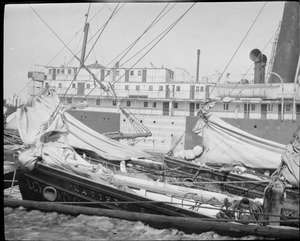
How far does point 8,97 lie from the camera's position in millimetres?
4441

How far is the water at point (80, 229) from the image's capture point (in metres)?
3.37

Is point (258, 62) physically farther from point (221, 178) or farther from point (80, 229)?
point (80, 229)

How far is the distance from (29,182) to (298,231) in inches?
124

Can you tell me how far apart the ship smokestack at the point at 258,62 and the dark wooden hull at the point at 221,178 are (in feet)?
4.69

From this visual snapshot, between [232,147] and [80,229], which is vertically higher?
[232,147]

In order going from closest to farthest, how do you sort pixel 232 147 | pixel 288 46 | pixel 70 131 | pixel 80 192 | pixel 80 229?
pixel 80 229 < pixel 80 192 < pixel 288 46 < pixel 232 147 < pixel 70 131

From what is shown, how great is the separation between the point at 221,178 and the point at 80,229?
2538 mm

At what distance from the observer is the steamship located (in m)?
5.00

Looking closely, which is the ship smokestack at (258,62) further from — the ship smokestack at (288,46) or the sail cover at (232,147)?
the sail cover at (232,147)

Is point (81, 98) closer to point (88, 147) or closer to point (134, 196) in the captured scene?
point (88, 147)

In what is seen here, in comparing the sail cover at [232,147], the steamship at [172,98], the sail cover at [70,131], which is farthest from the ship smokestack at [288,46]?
the sail cover at [70,131]

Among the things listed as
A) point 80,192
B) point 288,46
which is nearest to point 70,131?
point 80,192

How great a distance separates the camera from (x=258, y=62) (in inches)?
183

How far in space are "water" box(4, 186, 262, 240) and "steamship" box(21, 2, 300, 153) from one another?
1.96 metres
